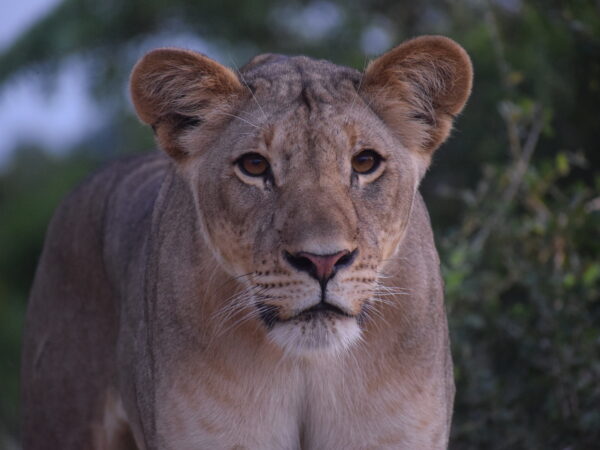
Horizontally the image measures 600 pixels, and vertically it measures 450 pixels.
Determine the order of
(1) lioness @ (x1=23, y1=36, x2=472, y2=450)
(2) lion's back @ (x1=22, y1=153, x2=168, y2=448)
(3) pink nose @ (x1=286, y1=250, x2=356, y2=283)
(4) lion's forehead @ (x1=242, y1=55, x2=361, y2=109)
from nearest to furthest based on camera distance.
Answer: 1. (3) pink nose @ (x1=286, y1=250, x2=356, y2=283)
2. (1) lioness @ (x1=23, y1=36, x2=472, y2=450)
3. (4) lion's forehead @ (x1=242, y1=55, x2=361, y2=109)
4. (2) lion's back @ (x1=22, y1=153, x2=168, y2=448)

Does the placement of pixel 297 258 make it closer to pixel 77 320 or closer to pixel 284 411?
pixel 284 411

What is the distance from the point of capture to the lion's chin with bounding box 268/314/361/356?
2938mm

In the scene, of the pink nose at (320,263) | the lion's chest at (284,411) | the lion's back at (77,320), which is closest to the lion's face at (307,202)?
the pink nose at (320,263)

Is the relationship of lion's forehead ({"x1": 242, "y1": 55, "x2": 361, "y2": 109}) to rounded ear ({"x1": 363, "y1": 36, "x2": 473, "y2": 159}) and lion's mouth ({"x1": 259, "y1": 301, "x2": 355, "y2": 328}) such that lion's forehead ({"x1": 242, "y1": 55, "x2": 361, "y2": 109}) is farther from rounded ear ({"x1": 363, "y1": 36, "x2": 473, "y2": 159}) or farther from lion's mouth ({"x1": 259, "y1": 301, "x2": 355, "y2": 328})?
lion's mouth ({"x1": 259, "y1": 301, "x2": 355, "y2": 328})

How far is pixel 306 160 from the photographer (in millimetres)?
3057

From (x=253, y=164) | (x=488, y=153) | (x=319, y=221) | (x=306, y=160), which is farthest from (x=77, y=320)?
(x=488, y=153)

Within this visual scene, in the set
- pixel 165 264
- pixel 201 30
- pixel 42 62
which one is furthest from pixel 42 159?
pixel 165 264

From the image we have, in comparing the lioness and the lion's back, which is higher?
the lioness

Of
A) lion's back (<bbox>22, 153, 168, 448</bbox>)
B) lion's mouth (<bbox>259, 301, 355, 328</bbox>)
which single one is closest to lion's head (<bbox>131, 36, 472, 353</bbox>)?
lion's mouth (<bbox>259, 301, 355, 328</bbox>)

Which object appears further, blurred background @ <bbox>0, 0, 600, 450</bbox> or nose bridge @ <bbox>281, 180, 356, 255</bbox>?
blurred background @ <bbox>0, 0, 600, 450</bbox>

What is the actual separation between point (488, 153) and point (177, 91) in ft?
11.5

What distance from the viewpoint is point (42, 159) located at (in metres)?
15.5

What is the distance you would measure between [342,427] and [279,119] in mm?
836

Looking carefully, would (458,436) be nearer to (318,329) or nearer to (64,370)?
(64,370)
